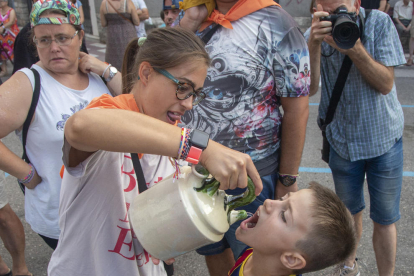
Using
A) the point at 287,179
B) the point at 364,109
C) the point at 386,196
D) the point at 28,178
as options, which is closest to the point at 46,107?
the point at 28,178

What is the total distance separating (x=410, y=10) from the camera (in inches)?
340

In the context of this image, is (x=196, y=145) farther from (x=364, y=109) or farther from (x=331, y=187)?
(x=331, y=187)

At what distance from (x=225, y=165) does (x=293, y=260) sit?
23.9 inches

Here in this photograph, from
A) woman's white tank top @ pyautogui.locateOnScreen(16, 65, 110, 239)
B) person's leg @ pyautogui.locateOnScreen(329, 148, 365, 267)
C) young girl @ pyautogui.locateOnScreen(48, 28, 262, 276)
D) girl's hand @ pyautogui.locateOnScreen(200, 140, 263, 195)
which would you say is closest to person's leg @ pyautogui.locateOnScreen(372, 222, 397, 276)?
person's leg @ pyautogui.locateOnScreen(329, 148, 365, 267)

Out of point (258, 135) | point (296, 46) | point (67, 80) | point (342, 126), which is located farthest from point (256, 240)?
point (67, 80)

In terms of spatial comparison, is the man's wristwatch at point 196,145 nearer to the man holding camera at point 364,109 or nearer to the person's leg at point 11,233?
the man holding camera at point 364,109

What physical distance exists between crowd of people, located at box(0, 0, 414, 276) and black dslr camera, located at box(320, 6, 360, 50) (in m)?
0.04

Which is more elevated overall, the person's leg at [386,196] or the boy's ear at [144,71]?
the boy's ear at [144,71]

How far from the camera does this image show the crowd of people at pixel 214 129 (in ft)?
3.90

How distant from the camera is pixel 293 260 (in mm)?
1370

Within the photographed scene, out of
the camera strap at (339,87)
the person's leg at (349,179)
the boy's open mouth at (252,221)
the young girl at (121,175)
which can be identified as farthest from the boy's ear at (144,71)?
the person's leg at (349,179)

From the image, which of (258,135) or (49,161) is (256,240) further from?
(49,161)

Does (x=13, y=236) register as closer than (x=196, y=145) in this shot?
No

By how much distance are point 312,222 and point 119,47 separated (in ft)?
16.3
